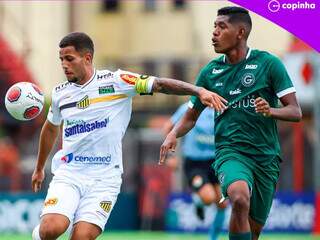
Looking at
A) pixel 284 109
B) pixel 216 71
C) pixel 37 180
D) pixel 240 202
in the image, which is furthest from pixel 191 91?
pixel 37 180

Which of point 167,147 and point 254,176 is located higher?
point 167,147

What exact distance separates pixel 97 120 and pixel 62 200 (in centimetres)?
85

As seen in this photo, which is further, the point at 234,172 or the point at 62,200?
the point at 62,200

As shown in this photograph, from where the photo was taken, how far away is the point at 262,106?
29.3ft

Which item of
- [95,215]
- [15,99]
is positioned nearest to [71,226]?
[95,215]

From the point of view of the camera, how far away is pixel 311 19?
9.48m

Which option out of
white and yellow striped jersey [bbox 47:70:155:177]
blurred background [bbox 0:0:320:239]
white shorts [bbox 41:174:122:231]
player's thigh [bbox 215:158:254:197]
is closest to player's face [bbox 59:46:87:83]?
white and yellow striped jersey [bbox 47:70:155:177]

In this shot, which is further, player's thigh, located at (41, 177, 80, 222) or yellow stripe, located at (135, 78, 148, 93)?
yellow stripe, located at (135, 78, 148, 93)

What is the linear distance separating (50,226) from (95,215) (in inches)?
18.0

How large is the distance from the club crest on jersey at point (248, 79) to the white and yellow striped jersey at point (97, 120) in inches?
33.0

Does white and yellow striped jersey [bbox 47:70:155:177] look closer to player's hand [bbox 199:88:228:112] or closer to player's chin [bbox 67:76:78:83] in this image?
player's chin [bbox 67:76:78:83]

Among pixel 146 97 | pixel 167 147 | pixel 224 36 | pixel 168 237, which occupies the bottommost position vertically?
pixel 146 97

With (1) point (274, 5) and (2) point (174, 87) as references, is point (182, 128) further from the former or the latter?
(1) point (274, 5)

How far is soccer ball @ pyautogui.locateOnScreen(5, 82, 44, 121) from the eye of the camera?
32.5 ft
